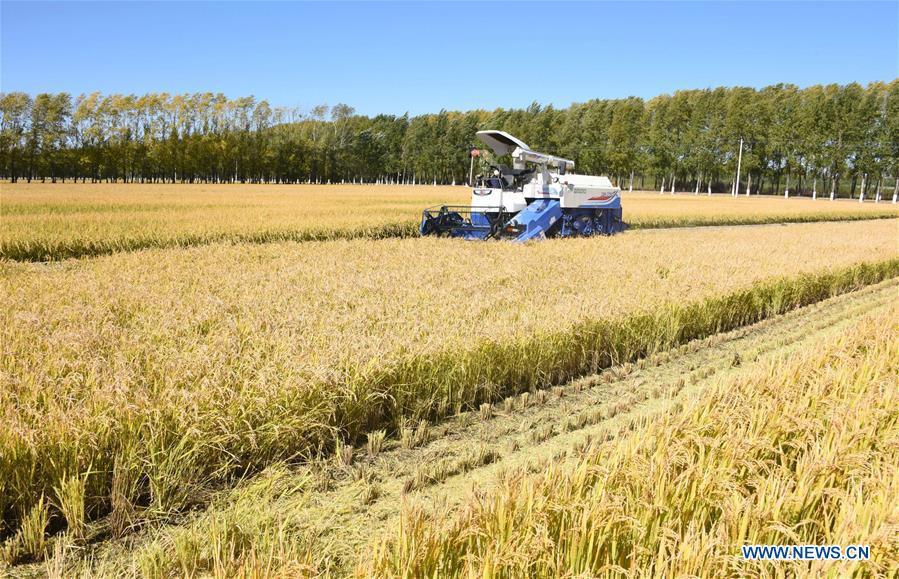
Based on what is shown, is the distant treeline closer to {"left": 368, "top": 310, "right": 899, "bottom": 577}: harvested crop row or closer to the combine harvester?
the combine harvester

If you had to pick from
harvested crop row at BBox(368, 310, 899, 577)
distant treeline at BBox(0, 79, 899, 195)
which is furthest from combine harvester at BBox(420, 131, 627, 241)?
distant treeline at BBox(0, 79, 899, 195)

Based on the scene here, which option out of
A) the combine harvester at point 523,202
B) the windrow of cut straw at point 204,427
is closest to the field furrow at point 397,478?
the windrow of cut straw at point 204,427

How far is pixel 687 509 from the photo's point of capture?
8.98ft

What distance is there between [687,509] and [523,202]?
45.8 ft

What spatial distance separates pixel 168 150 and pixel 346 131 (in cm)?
2828

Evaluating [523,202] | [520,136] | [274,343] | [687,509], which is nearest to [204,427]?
[274,343]

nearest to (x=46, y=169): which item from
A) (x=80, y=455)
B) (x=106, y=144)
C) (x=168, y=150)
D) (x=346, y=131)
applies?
(x=106, y=144)

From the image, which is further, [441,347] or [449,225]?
[449,225]

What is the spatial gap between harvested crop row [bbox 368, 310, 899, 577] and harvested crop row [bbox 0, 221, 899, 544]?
5.50 feet

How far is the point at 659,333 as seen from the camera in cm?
751

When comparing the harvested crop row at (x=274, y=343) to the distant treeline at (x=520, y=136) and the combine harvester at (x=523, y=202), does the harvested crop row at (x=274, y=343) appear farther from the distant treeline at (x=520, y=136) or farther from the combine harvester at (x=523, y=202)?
the distant treeline at (x=520, y=136)

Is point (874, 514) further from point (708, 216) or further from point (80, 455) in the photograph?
point (708, 216)

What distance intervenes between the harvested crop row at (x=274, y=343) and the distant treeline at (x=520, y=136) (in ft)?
215

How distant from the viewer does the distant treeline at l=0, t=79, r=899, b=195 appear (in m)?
64.6
